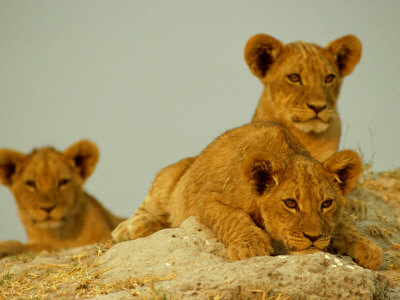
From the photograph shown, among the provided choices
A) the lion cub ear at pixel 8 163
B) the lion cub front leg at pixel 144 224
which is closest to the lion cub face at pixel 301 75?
the lion cub front leg at pixel 144 224

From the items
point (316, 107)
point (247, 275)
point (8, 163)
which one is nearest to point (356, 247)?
point (247, 275)

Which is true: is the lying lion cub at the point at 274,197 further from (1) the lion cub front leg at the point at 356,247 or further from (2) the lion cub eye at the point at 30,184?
(2) the lion cub eye at the point at 30,184

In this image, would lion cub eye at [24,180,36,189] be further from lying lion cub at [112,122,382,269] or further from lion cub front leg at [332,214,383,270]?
lion cub front leg at [332,214,383,270]

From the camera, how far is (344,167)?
4457 mm

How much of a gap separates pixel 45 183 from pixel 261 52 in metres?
3.25

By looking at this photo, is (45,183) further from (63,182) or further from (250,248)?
(250,248)

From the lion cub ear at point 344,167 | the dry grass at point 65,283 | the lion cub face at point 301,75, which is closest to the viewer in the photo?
the dry grass at point 65,283

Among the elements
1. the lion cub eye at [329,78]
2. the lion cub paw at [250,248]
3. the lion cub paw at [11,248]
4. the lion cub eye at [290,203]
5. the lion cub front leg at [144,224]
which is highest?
the lion cub eye at [329,78]

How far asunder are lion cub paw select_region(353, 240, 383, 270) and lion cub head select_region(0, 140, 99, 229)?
431 centimetres

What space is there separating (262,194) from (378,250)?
105 centimetres

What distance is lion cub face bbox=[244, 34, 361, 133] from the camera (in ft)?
20.8

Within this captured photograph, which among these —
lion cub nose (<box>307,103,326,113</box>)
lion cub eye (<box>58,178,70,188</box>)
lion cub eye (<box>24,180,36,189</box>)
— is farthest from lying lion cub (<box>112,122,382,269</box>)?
lion cub eye (<box>24,180,36,189</box>)

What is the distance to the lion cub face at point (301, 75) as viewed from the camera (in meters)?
6.34

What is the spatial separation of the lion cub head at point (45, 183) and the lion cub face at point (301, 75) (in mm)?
2720
